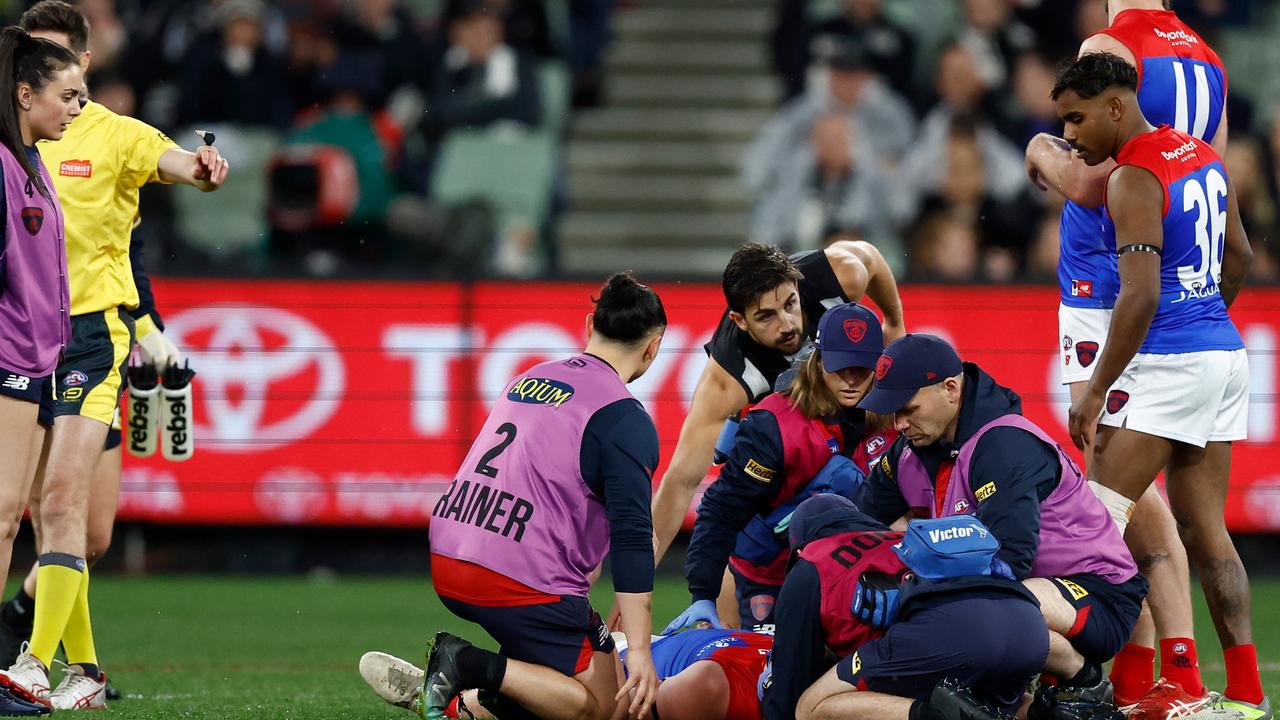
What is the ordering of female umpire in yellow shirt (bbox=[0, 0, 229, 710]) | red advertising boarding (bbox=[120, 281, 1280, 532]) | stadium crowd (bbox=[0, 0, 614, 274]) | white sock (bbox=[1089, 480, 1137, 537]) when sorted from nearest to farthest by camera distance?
white sock (bbox=[1089, 480, 1137, 537]) → female umpire in yellow shirt (bbox=[0, 0, 229, 710]) → red advertising boarding (bbox=[120, 281, 1280, 532]) → stadium crowd (bbox=[0, 0, 614, 274])

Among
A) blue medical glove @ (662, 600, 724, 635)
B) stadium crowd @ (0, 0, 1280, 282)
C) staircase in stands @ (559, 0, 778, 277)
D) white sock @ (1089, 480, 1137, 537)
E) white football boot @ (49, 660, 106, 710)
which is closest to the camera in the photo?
white sock @ (1089, 480, 1137, 537)

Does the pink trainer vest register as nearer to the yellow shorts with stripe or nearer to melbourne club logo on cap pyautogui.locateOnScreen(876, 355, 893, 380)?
melbourne club logo on cap pyautogui.locateOnScreen(876, 355, 893, 380)

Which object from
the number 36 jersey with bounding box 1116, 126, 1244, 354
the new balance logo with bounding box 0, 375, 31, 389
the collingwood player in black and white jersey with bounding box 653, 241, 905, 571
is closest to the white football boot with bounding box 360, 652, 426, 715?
the collingwood player in black and white jersey with bounding box 653, 241, 905, 571

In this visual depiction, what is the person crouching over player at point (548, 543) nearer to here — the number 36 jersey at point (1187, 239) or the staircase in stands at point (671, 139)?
the number 36 jersey at point (1187, 239)

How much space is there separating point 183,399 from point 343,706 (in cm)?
160

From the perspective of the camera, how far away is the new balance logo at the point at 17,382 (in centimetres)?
575

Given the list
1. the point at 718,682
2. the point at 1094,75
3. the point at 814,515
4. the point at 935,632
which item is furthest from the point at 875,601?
the point at 1094,75

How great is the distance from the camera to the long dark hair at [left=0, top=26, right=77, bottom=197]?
19.1 ft

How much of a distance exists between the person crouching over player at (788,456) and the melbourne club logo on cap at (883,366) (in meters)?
0.51

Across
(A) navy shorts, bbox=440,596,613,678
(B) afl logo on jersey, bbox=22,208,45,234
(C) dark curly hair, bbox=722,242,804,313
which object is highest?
(B) afl logo on jersey, bbox=22,208,45,234

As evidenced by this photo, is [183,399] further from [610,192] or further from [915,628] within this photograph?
[610,192]

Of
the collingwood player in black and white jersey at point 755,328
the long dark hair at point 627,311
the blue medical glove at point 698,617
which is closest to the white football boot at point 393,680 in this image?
the blue medical glove at point 698,617

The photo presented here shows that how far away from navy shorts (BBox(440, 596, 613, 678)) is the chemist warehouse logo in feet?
2.15

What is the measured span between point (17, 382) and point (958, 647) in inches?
126
